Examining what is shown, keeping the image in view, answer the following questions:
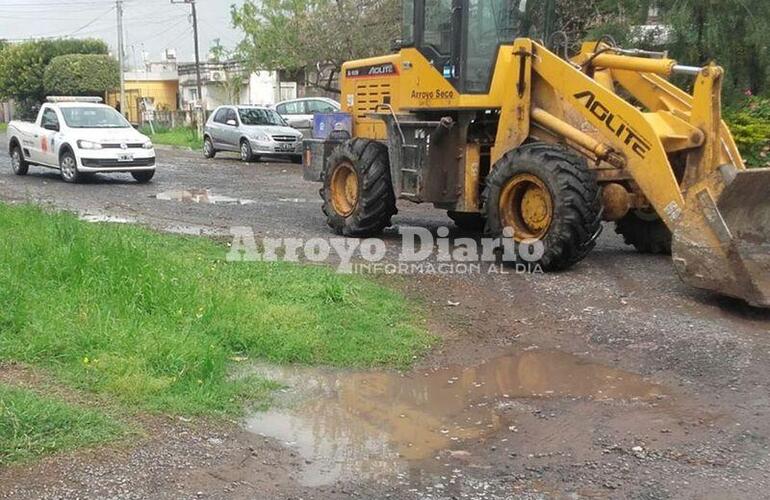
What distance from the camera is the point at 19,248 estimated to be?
8461 millimetres

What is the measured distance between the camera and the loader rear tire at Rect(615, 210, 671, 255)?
1005cm

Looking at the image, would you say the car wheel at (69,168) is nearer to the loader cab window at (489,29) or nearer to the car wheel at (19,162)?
the car wheel at (19,162)

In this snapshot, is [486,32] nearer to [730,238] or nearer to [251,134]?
[730,238]

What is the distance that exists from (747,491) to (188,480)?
2.95m

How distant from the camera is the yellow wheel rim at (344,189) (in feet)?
38.9

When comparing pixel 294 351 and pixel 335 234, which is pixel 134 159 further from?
pixel 294 351

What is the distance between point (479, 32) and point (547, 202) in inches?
94.0

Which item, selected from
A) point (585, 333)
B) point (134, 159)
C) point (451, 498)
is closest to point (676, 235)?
point (585, 333)

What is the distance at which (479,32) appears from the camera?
397 inches

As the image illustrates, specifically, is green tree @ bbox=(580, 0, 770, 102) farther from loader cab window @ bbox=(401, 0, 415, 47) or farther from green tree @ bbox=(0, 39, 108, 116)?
green tree @ bbox=(0, 39, 108, 116)

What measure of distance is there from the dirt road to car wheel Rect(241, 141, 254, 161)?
16.8m

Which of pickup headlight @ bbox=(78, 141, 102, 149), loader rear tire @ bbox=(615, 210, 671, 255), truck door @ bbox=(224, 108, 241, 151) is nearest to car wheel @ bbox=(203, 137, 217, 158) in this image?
truck door @ bbox=(224, 108, 241, 151)

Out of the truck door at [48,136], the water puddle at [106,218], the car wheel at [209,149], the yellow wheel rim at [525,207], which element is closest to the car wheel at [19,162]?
the truck door at [48,136]

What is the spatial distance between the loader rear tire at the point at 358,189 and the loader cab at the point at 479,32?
1655mm
